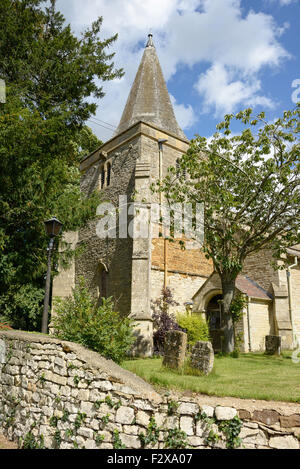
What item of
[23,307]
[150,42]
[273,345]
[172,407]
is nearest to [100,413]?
[172,407]

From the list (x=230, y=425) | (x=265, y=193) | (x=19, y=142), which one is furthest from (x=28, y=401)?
(x=265, y=193)

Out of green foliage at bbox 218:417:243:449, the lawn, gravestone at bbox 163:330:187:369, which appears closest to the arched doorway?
the lawn

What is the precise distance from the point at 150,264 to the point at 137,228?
176cm

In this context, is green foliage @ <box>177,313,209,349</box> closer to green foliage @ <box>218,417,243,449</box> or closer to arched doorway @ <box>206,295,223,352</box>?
arched doorway @ <box>206,295,223,352</box>

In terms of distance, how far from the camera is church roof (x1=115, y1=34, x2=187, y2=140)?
68.2ft

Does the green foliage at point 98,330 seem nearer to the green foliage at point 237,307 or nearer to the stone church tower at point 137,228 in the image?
the stone church tower at point 137,228

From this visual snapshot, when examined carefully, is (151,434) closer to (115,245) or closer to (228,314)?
(228,314)

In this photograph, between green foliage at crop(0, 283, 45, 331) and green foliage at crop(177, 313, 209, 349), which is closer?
green foliage at crop(177, 313, 209, 349)

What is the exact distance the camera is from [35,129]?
38.1ft

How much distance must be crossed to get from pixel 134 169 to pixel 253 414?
49.0 feet

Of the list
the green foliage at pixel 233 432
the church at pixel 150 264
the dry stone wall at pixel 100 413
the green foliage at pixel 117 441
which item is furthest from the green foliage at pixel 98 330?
the church at pixel 150 264

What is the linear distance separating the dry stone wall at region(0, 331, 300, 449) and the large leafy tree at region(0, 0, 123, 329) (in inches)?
201

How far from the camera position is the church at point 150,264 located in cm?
1498

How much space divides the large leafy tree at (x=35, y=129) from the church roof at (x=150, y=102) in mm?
5174
